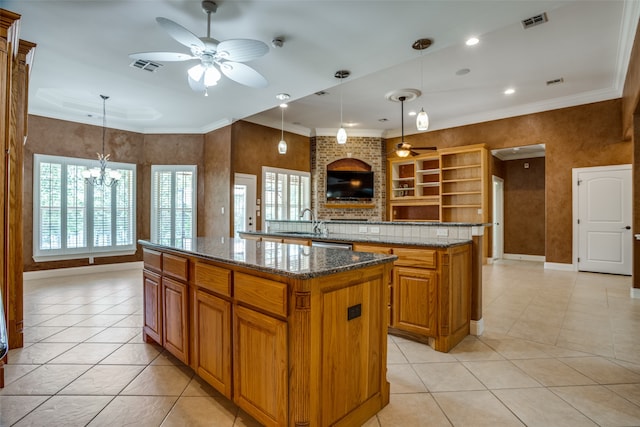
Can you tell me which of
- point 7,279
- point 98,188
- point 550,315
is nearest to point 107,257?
point 98,188

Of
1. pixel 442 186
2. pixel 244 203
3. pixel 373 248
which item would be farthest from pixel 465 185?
pixel 373 248

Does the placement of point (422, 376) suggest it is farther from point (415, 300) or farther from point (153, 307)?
point (153, 307)

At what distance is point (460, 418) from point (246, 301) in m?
1.42

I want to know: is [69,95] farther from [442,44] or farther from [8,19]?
[442,44]

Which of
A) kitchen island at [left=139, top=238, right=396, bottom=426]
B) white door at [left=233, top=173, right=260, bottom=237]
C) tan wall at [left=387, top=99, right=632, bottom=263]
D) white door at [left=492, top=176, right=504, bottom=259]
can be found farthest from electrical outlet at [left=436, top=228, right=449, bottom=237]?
white door at [left=492, top=176, right=504, bottom=259]

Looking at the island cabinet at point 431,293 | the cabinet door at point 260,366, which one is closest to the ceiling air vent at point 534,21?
the island cabinet at point 431,293

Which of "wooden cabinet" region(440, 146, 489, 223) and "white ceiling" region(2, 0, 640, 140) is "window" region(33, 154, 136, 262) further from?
"wooden cabinet" region(440, 146, 489, 223)

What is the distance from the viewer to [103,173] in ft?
19.0

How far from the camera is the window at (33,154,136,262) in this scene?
5.61 meters

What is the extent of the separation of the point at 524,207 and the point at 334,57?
6.92 meters

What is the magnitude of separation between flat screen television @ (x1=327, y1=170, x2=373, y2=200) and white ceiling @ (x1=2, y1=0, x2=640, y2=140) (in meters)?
1.66

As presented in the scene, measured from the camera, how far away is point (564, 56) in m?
4.46

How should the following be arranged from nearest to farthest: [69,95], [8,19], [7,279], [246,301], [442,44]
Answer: [246,301] < [8,19] < [7,279] < [442,44] < [69,95]

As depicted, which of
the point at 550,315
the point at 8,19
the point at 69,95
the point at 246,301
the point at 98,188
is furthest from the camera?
the point at 98,188
